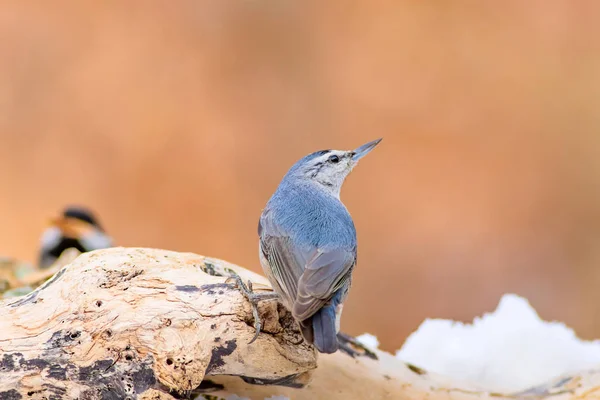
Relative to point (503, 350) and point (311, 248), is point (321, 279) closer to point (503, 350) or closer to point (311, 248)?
point (311, 248)

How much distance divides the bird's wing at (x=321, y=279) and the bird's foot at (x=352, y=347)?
1.64 ft

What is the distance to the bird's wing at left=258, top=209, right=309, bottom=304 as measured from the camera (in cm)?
162

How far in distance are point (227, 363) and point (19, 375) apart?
43 cm

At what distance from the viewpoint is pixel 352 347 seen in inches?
84.5

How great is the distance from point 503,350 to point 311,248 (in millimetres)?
1253

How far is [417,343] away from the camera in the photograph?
274cm

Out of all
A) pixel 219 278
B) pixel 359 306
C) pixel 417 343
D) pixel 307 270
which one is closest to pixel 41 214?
pixel 359 306

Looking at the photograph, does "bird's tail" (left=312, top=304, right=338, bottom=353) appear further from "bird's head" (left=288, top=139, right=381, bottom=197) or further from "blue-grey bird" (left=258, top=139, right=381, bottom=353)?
"bird's head" (left=288, top=139, right=381, bottom=197)

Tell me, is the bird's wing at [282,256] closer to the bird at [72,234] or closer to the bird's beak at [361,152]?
the bird's beak at [361,152]

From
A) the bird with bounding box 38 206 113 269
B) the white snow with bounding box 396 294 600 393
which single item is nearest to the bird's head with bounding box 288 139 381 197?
the white snow with bounding box 396 294 600 393

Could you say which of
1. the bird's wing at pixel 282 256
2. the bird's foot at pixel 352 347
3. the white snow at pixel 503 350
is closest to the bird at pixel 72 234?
the white snow at pixel 503 350

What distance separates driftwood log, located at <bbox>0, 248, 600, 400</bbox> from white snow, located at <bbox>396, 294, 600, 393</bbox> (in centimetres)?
89

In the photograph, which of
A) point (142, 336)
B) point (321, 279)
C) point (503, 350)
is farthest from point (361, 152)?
point (503, 350)

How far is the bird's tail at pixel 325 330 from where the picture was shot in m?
1.49
